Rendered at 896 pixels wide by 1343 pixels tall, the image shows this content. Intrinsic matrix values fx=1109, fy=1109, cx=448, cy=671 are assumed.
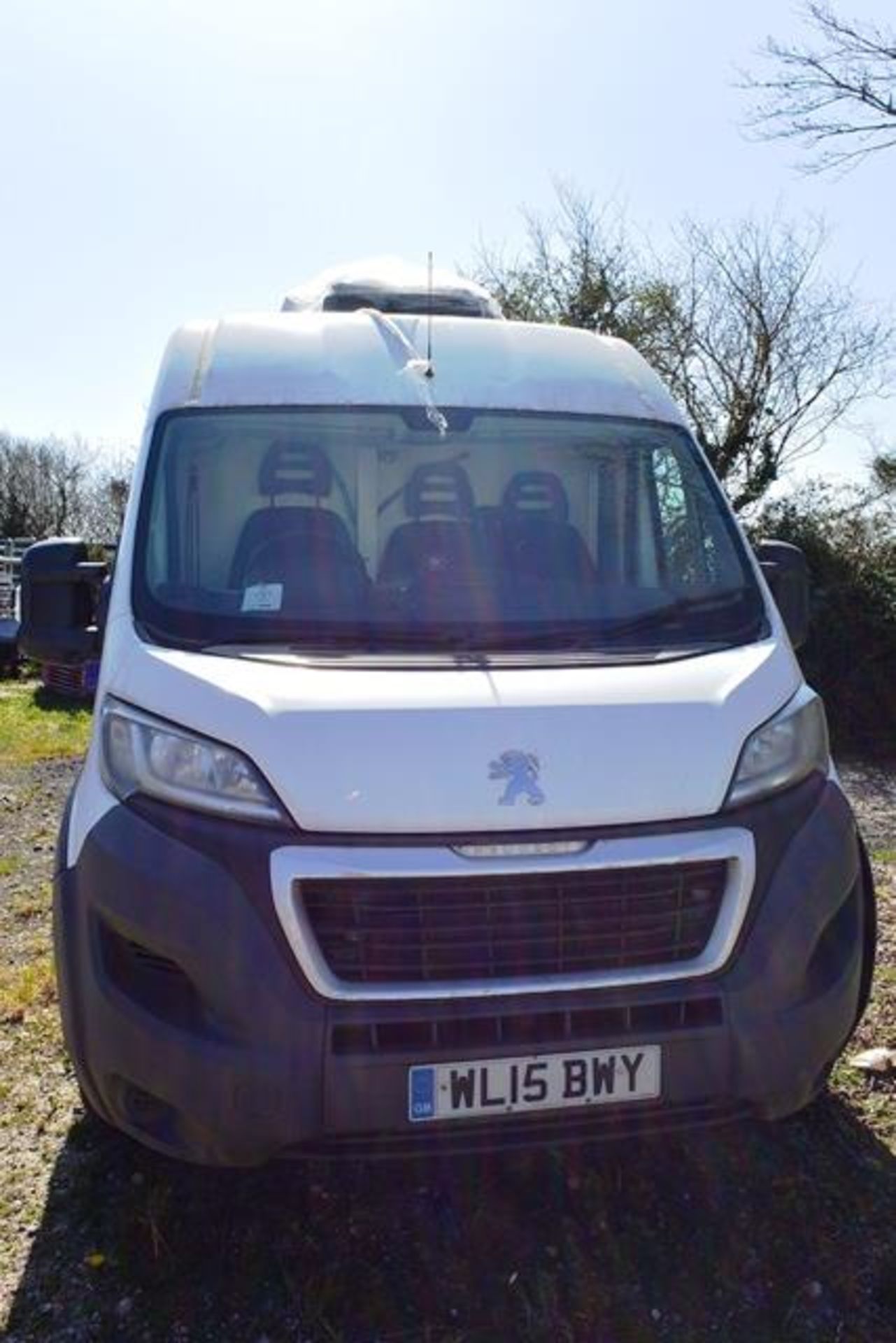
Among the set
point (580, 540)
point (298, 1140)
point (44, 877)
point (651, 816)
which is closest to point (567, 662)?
point (651, 816)

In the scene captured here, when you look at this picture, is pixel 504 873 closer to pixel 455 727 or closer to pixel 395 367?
pixel 455 727

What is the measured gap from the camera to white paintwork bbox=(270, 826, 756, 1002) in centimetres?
246

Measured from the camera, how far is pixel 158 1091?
2.50m

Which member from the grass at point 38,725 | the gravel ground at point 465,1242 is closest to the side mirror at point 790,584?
the gravel ground at point 465,1242

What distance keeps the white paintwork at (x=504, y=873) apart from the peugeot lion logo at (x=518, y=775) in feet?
0.46

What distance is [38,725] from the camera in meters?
12.4

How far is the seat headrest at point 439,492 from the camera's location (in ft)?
11.9

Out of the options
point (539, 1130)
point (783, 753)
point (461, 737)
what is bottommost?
point (539, 1130)

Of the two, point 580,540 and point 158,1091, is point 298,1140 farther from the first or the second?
point 580,540

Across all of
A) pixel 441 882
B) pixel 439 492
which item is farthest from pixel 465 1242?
pixel 439 492

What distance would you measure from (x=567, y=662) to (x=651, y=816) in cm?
52

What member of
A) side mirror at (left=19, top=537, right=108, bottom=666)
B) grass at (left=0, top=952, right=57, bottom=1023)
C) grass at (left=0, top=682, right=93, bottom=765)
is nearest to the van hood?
side mirror at (left=19, top=537, right=108, bottom=666)

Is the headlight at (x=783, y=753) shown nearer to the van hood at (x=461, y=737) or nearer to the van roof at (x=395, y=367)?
the van hood at (x=461, y=737)

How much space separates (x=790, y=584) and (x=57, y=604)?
8.29 feet
